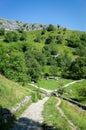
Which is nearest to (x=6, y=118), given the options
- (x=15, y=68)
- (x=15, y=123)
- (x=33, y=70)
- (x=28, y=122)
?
(x=15, y=123)

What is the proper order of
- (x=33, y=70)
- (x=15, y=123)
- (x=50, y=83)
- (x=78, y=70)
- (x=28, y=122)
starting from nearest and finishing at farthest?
1. (x=15, y=123)
2. (x=28, y=122)
3. (x=50, y=83)
4. (x=33, y=70)
5. (x=78, y=70)

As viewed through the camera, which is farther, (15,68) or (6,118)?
(15,68)

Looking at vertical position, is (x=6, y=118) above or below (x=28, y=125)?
above

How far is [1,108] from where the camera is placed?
114 ft

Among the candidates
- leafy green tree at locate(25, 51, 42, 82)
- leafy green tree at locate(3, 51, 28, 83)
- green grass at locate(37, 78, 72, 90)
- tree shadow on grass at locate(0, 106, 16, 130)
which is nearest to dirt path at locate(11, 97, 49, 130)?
tree shadow on grass at locate(0, 106, 16, 130)

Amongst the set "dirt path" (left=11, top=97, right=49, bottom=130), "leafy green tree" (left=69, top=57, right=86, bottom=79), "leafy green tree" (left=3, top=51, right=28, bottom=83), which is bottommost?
"leafy green tree" (left=69, top=57, right=86, bottom=79)

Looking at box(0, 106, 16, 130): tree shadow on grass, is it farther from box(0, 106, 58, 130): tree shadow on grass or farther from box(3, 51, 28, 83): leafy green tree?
box(3, 51, 28, 83): leafy green tree

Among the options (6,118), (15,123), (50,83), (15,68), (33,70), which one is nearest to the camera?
(6,118)

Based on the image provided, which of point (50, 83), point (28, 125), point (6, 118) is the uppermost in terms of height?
point (6, 118)

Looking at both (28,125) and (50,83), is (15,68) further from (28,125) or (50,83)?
(28,125)

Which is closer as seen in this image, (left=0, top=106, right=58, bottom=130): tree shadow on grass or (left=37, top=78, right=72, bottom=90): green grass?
(left=0, top=106, right=58, bottom=130): tree shadow on grass

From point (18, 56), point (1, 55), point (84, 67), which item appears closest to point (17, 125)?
point (1, 55)

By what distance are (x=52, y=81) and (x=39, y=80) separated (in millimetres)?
6139

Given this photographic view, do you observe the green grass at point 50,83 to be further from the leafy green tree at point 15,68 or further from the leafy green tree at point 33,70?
the leafy green tree at point 15,68
